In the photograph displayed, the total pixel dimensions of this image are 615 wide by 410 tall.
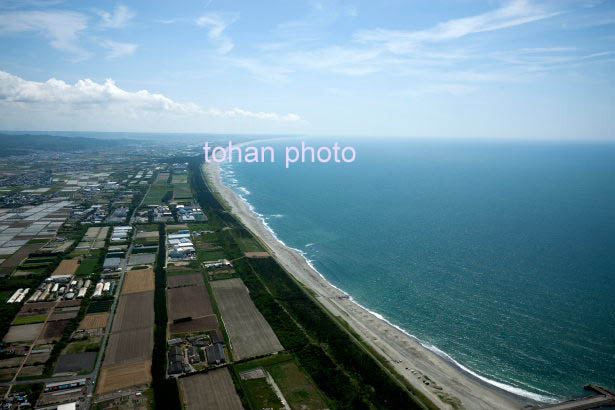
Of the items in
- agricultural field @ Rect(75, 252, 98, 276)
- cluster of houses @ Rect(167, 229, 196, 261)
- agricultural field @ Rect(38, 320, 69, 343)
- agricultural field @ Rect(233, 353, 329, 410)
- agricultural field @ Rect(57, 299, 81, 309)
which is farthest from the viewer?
cluster of houses @ Rect(167, 229, 196, 261)

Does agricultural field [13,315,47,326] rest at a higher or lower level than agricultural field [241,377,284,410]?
higher

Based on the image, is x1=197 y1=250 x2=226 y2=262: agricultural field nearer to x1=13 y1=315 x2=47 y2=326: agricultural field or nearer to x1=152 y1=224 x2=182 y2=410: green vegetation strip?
x1=152 y1=224 x2=182 y2=410: green vegetation strip

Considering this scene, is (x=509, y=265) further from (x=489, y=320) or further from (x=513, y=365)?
(x=513, y=365)

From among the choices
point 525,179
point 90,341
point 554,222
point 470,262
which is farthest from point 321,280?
point 525,179

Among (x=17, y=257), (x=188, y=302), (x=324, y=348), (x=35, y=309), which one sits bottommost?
(x=324, y=348)

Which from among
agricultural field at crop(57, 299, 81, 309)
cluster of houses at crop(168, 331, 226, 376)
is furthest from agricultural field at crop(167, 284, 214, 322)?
agricultural field at crop(57, 299, 81, 309)

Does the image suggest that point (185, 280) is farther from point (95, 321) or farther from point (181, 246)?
point (181, 246)

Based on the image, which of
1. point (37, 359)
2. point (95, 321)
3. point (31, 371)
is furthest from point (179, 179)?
point (31, 371)
